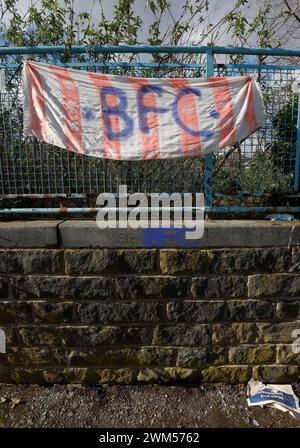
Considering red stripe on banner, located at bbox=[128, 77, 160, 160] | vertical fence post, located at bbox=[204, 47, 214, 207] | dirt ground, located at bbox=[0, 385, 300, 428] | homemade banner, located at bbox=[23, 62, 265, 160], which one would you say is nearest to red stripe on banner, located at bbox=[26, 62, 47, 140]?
homemade banner, located at bbox=[23, 62, 265, 160]

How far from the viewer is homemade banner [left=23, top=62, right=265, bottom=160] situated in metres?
2.30

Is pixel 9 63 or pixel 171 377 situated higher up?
pixel 9 63

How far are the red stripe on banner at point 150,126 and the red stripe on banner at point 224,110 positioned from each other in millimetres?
488

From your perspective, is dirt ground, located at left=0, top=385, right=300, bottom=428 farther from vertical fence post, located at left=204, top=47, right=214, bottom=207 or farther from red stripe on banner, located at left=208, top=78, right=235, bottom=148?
red stripe on banner, located at left=208, top=78, right=235, bottom=148

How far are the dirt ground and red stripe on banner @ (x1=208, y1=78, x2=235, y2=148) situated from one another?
2040mm

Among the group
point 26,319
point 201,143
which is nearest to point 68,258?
point 26,319

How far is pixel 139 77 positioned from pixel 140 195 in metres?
0.93

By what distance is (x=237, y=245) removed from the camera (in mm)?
2303

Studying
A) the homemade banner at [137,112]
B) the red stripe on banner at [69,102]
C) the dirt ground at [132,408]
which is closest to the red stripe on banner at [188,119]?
the homemade banner at [137,112]

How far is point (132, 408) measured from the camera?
2.32 metres

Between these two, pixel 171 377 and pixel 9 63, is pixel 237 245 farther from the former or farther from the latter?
pixel 9 63

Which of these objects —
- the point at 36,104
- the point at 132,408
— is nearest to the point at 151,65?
the point at 36,104

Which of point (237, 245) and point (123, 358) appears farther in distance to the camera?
point (123, 358)
